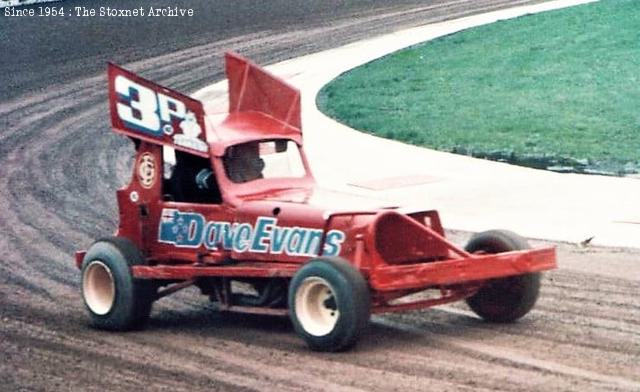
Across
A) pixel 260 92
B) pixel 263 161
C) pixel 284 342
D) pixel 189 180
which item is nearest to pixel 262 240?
pixel 284 342

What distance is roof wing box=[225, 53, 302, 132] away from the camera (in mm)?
11945

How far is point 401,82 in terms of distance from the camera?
85.3ft

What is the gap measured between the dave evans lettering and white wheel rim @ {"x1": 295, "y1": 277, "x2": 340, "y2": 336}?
0.36 meters

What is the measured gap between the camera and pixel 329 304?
10031mm

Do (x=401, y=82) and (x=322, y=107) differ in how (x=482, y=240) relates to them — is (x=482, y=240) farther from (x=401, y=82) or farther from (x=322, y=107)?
(x=401, y=82)

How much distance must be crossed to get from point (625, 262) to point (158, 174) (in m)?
4.35

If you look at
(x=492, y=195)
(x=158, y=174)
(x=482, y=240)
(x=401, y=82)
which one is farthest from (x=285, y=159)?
(x=401, y=82)

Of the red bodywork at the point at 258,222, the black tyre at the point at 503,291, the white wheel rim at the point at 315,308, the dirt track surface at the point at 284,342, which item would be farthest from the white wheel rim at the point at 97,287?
the black tyre at the point at 503,291

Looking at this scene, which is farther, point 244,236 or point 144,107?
point 144,107

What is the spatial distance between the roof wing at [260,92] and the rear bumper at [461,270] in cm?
231

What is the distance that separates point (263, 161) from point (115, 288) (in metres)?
1.50

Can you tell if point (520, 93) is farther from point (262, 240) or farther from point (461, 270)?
point (461, 270)

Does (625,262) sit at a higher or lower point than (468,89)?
lower

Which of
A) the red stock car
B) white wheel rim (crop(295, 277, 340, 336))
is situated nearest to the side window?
the red stock car
